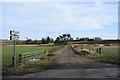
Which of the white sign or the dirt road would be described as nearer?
the dirt road

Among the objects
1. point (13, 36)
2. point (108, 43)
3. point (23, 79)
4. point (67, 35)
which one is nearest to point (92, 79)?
point (23, 79)

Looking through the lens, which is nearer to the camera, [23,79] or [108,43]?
[23,79]

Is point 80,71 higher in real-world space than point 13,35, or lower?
lower

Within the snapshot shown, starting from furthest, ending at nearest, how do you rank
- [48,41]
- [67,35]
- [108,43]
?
1. [67,35]
2. [48,41]
3. [108,43]

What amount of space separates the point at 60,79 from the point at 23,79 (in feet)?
6.35

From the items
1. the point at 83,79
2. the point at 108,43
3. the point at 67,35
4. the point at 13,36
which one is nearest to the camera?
the point at 83,79

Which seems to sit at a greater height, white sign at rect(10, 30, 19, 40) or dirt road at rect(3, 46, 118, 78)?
white sign at rect(10, 30, 19, 40)

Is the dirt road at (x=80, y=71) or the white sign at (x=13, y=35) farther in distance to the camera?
the white sign at (x=13, y=35)

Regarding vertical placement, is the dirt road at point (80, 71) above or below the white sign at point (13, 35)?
below

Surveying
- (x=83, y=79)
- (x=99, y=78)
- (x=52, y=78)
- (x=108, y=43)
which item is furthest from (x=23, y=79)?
(x=108, y=43)

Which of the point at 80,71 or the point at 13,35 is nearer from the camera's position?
the point at 80,71

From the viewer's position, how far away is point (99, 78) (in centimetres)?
833

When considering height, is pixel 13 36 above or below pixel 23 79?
above

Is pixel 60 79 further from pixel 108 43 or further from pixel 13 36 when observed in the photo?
pixel 108 43
